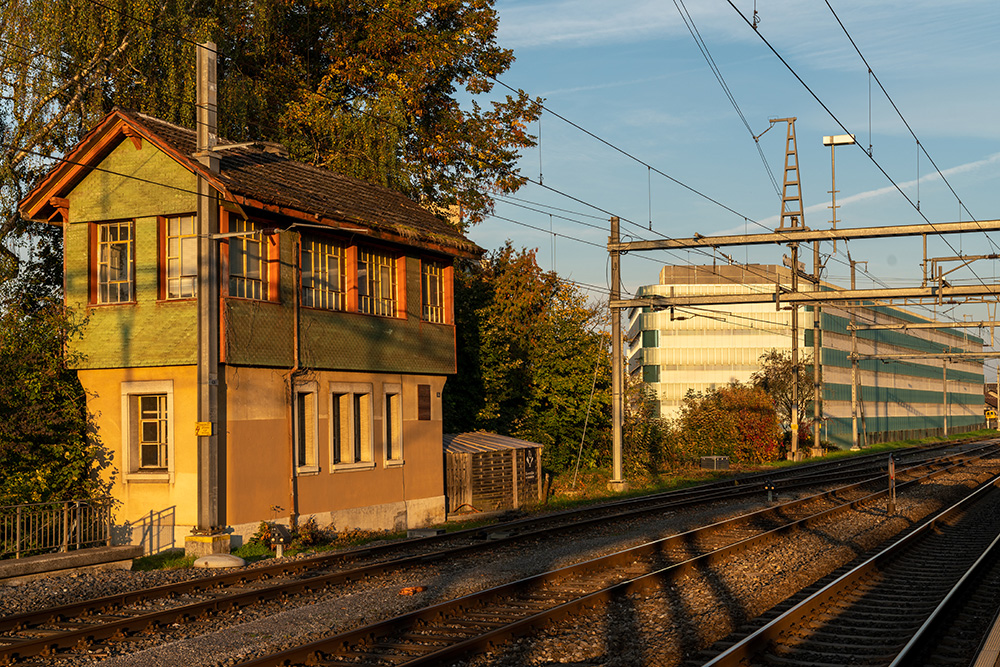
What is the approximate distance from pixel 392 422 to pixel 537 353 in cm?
1295

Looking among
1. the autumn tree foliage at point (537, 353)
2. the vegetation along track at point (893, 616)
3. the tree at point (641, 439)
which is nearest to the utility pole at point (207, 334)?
the vegetation along track at point (893, 616)

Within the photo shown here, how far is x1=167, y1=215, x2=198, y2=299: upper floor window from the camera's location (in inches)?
813

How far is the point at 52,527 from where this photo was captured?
1805 cm

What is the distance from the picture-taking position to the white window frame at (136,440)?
20266mm

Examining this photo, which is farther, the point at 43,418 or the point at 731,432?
the point at 731,432

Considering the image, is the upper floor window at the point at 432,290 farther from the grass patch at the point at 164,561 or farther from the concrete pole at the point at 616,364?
the grass patch at the point at 164,561

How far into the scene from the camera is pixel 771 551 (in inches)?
747

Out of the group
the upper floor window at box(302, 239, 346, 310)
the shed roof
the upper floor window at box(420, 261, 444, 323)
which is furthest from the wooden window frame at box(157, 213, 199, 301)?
the shed roof

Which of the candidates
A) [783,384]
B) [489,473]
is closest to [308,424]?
[489,473]

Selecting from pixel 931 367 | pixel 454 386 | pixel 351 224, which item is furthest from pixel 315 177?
pixel 931 367

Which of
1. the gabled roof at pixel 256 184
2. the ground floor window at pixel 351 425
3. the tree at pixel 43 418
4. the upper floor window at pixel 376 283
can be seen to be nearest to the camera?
the tree at pixel 43 418

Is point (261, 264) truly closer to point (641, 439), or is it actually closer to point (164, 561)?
point (164, 561)

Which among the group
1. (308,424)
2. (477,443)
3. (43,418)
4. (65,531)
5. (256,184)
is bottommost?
(65,531)

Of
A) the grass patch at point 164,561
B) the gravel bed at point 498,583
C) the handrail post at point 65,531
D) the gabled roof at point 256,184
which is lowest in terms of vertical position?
the grass patch at point 164,561
